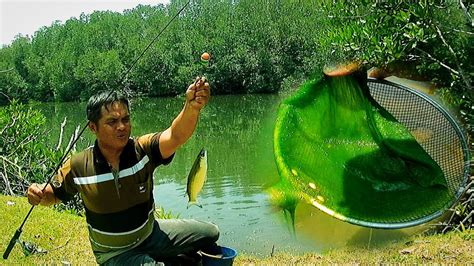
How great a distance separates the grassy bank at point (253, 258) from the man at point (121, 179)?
2395 millimetres

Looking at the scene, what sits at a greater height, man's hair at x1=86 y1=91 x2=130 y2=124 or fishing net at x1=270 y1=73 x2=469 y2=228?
man's hair at x1=86 y1=91 x2=130 y2=124

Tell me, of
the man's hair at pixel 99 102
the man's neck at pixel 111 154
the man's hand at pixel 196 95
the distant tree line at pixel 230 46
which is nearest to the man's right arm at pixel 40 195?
the man's neck at pixel 111 154

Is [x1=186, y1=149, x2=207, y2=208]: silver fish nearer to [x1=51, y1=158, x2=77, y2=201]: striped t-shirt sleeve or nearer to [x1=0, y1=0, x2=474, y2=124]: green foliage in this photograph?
[x1=51, y1=158, x2=77, y2=201]: striped t-shirt sleeve

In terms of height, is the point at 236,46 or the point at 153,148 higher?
the point at 153,148

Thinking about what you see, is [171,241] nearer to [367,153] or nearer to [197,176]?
[197,176]

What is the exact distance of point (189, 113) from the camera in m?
3.19

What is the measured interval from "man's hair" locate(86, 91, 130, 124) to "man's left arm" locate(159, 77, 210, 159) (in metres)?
0.33

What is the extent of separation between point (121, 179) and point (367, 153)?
2.65 m

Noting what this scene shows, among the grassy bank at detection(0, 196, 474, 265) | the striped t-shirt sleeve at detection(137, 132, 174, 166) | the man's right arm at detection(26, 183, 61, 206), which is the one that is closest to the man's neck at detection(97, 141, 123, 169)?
the striped t-shirt sleeve at detection(137, 132, 174, 166)

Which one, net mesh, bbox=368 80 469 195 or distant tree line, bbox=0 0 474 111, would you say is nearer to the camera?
net mesh, bbox=368 80 469 195

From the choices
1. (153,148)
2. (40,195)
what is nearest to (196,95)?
(153,148)

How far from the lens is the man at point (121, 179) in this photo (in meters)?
3.20

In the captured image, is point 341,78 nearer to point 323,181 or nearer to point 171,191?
point 323,181

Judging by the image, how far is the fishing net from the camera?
14.9ft
